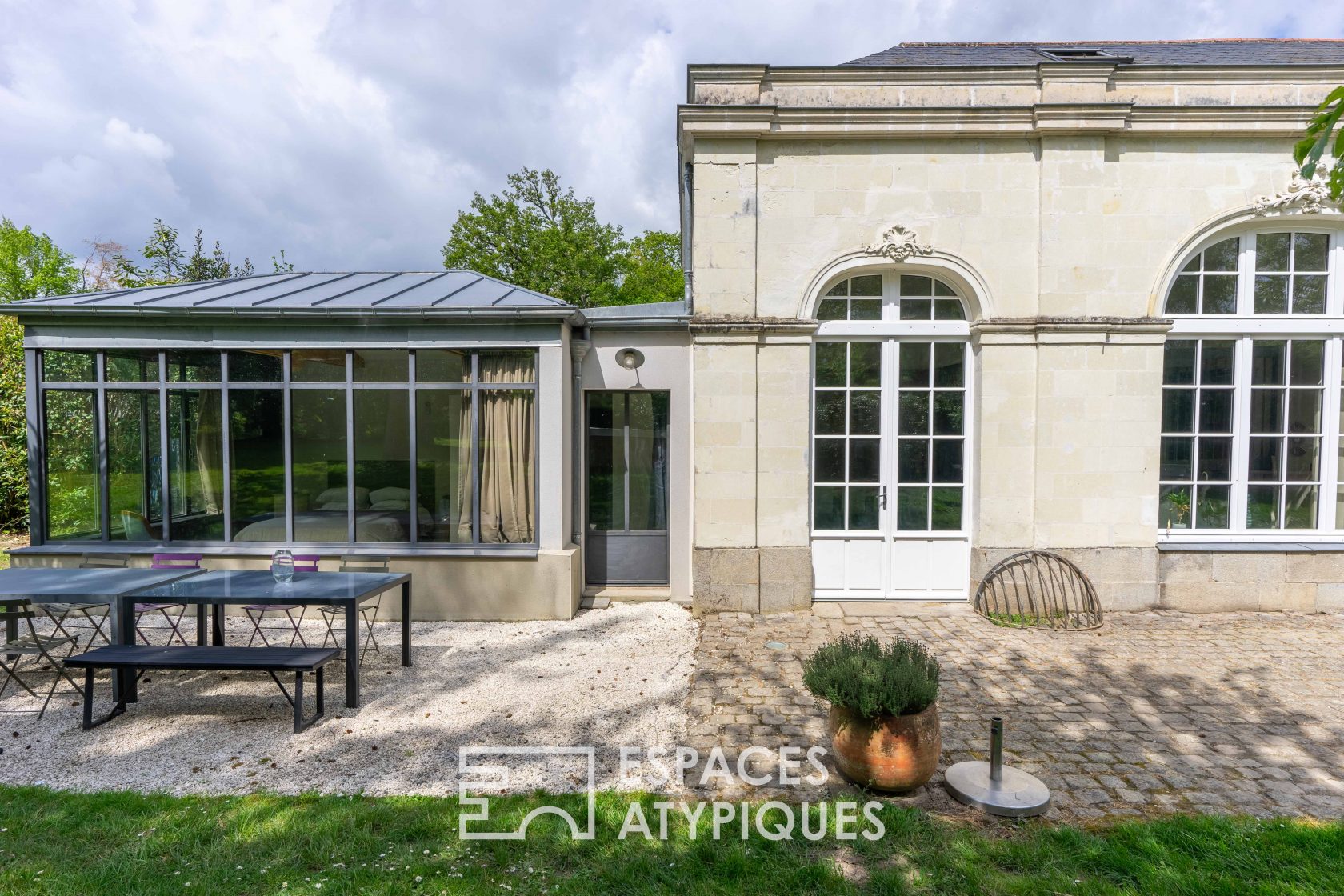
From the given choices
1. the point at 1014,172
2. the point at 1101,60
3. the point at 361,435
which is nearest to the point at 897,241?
the point at 1014,172

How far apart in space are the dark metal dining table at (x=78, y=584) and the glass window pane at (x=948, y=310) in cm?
754

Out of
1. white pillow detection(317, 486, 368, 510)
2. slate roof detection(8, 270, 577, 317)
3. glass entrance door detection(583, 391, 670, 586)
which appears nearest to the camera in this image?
slate roof detection(8, 270, 577, 317)

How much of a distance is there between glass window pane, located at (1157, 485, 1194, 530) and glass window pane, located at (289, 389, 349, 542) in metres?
8.56

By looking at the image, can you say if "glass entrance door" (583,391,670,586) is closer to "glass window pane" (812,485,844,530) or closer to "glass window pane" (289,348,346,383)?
"glass window pane" (812,485,844,530)

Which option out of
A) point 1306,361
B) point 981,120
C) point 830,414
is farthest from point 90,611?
point 1306,361

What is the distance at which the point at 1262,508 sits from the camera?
720 centimetres

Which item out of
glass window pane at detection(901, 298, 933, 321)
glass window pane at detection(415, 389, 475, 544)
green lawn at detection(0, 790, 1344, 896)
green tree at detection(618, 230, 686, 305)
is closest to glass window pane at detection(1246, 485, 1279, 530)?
glass window pane at detection(901, 298, 933, 321)

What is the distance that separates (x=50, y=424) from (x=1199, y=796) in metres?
10.2

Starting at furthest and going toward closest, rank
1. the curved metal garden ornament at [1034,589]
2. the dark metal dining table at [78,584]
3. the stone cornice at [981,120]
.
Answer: the curved metal garden ornament at [1034,589] → the stone cornice at [981,120] → the dark metal dining table at [78,584]

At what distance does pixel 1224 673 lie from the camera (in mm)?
5223

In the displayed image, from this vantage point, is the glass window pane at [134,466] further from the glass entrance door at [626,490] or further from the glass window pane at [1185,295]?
the glass window pane at [1185,295]

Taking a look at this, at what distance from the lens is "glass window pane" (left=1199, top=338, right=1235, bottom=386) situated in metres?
7.12

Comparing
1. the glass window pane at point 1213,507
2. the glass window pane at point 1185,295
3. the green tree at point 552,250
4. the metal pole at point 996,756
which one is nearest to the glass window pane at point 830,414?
the glass window pane at point 1185,295

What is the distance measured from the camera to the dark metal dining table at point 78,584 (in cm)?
467
